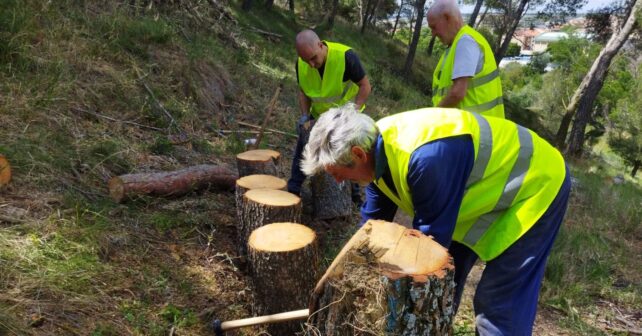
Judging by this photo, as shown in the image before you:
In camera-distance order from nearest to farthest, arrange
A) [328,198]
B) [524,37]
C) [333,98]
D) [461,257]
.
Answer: [461,257] < [333,98] < [328,198] < [524,37]

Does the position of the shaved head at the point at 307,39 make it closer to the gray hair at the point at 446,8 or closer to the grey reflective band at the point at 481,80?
the gray hair at the point at 446,8

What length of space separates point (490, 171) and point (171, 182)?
268 centimetres

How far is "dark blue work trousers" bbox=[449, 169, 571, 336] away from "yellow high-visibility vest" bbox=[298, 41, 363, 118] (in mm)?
2225

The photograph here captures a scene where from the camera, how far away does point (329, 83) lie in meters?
3.80

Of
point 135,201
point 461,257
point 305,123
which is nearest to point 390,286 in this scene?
point 461,257

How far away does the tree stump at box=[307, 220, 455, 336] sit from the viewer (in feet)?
4.93

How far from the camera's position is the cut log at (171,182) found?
3.39m

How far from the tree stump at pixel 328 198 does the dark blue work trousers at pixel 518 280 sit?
7.02 ft

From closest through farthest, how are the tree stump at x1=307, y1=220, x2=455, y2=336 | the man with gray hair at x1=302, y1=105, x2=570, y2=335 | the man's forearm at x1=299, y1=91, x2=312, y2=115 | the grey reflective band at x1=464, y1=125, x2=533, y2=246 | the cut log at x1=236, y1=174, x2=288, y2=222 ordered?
the tree stump at x1=307, y1=220, x2=455, y2=336 → the man with gray hair at x1=302, y1=105, x2=570, y2=335 → the grey reflective band at x1=464, y1=125, x2=533, y2=246 → the cut log at x1=236, y1=174, x2=288, y2=222 → the man's forearm at x1=299, y1=91, x2=312, y2=115

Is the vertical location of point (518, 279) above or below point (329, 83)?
below

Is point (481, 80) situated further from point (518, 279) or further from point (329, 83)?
point (518, 279)

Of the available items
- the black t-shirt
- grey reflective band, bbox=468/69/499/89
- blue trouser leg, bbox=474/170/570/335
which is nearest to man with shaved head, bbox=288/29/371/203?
the black t-shirt

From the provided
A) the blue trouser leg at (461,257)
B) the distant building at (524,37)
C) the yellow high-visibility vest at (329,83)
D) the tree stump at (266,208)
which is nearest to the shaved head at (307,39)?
the yellow high-visibility vest at (329,83)

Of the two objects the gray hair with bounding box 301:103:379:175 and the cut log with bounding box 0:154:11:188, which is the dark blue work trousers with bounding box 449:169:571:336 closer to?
the gray hair with bounding box 301:103:379:175
